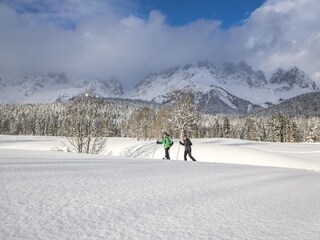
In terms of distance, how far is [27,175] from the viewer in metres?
7.14

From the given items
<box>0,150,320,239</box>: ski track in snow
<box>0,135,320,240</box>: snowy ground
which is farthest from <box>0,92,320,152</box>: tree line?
<box>0,150,320,239</box>: ski track in snow

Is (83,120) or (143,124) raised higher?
(143,124)

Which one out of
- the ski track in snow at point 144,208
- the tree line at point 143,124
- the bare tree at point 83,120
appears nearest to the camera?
the ski track in snow at point 144,208

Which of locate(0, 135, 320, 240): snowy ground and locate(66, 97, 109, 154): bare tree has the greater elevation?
locate(66, 97, 109, 154): bare tree

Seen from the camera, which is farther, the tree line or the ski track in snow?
the tree line

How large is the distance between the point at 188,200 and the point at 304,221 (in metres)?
1.76

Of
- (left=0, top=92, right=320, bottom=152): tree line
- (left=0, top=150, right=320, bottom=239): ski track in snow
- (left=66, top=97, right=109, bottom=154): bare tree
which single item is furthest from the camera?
(left=0, top=92, right=320, bottom=152): tree line

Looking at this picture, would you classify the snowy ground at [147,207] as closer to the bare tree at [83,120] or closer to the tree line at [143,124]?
the bare tree at [83,120]

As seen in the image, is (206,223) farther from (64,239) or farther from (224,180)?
(224,180)

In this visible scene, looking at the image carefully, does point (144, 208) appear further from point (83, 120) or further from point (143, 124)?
point (143, 124)

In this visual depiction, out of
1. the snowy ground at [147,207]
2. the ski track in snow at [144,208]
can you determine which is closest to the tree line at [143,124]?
the snowy ground at [147,207]

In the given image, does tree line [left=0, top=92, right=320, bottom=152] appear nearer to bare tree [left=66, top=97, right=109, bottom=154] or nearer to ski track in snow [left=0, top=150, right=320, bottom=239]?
bare tree [left=66, top=97, right=109, bottom=154]

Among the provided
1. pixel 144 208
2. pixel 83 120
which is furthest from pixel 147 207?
pixel 83 120

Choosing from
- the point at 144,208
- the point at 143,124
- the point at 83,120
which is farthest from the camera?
the point at 143,124
